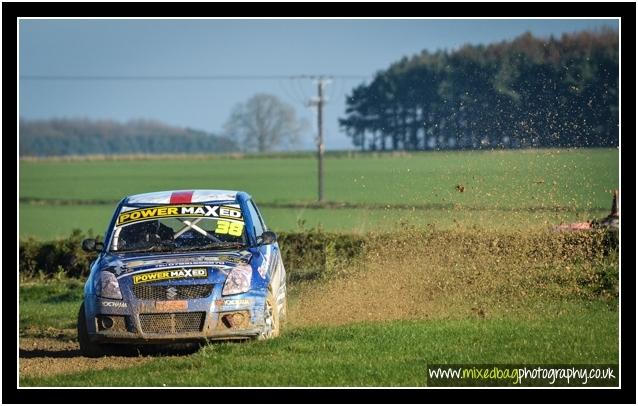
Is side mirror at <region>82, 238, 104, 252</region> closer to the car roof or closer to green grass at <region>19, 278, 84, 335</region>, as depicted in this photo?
the car roof

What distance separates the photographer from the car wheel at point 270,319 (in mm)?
13016

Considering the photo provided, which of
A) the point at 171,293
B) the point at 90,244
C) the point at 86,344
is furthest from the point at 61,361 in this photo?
the point at 171,293

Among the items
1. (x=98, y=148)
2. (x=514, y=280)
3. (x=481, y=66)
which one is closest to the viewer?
(x=514, y=280)

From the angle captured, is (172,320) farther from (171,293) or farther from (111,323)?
(111,323)

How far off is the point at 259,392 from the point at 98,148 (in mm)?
93612

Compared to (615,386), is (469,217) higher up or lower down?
higher up

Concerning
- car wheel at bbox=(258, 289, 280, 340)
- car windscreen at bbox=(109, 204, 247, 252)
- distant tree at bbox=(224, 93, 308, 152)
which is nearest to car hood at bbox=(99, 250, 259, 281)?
car windscreen at bbox=(109, 204, 247, 252)

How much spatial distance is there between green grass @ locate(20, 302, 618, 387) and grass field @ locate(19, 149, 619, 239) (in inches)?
152

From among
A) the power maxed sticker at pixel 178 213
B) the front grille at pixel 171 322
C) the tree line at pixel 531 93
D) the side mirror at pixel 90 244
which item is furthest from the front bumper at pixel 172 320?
the tree line at pixel 531 93

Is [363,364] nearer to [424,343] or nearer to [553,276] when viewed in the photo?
[424,343]

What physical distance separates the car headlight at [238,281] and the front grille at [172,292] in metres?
0.19

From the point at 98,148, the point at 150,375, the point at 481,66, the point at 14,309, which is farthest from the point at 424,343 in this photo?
the point at 98,148

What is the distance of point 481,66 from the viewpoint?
33.1m

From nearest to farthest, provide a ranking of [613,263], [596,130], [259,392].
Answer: [259,392] < [613,263] < [596,130]
